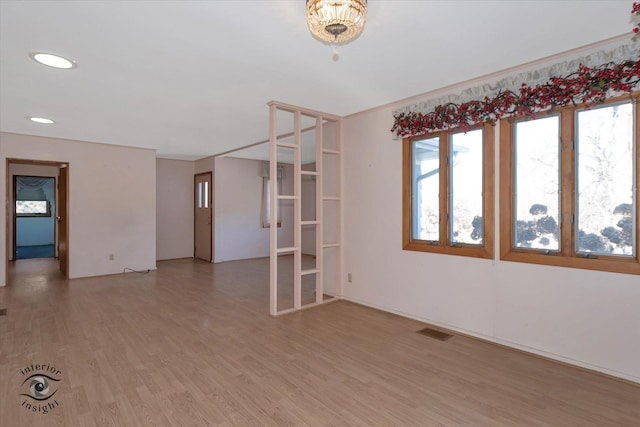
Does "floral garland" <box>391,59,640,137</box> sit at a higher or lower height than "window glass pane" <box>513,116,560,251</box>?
higher

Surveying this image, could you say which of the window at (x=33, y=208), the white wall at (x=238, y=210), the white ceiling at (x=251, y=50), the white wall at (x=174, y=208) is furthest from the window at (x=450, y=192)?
the window at (x=33, y=208)

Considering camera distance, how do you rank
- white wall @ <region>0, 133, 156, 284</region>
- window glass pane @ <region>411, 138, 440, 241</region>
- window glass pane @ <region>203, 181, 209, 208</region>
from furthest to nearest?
window glass pane @ <region>203, 181, 209, 208</region>
white wall @ <region>0, 133, 156, 284</region>
window glass pane @ <region>411, 138, 440, 241</region>

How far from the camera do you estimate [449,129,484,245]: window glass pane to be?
3.27 meters

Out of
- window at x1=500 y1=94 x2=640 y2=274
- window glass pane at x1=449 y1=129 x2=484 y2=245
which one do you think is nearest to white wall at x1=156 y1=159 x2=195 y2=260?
window glass pane at x1=449 y1=129 x2=484 y2=245

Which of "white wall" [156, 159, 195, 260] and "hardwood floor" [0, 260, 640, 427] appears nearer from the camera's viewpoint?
"hardwood floor" [0, 260, 640, 427]

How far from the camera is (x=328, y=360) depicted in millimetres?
2758

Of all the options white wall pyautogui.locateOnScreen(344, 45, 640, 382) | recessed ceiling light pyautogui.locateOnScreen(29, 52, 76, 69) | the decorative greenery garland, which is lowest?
white wall pyautogui.locateOnScreen(344, 45, 640, 382)

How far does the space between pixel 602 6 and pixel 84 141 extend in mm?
7187

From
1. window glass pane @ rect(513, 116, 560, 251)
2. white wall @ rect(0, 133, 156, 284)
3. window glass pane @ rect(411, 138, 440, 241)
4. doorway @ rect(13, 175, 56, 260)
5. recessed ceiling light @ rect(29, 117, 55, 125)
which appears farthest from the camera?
doorway @ rect(13, 175, 56, 260)

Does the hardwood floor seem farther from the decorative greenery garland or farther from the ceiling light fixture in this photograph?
the ceiling light fixture

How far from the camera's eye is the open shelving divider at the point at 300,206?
3.80 m

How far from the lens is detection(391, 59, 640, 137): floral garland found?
2383mm

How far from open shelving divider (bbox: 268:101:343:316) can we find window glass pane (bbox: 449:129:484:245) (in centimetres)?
156

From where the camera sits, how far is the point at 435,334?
332 cm
